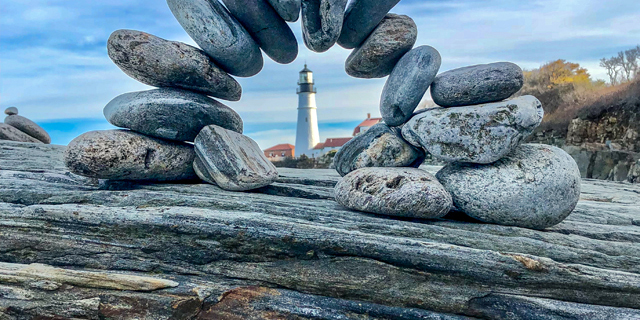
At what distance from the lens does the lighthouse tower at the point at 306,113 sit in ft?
149

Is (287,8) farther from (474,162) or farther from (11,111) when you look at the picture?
(11,111)

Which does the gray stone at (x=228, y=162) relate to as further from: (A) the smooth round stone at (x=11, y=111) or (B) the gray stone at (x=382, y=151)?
(A) the smooth round stone at (x=11, y=111)

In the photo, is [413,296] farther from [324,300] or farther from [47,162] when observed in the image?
[47,162]

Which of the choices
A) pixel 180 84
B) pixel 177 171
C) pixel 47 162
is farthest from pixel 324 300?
pixel 47 162

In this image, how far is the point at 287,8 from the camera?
618 cm

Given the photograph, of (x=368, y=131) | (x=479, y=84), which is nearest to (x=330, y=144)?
(x=368, y=131)

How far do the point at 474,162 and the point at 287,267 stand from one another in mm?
2788

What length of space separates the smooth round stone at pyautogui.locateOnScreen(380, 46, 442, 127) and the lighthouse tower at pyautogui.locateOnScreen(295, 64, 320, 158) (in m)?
39.1

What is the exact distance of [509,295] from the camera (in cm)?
463

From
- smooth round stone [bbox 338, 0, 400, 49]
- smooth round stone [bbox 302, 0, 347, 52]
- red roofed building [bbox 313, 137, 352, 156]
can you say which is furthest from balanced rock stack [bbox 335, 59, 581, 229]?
red roofed building [bbox 313, 137, 352, 156]

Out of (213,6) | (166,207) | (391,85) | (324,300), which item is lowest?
(324,300)

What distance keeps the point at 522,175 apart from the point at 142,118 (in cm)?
537

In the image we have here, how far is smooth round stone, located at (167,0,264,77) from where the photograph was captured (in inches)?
243

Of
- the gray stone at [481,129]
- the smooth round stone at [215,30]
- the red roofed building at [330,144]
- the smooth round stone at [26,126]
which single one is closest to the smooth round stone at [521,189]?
the gray stone at [481,129]
